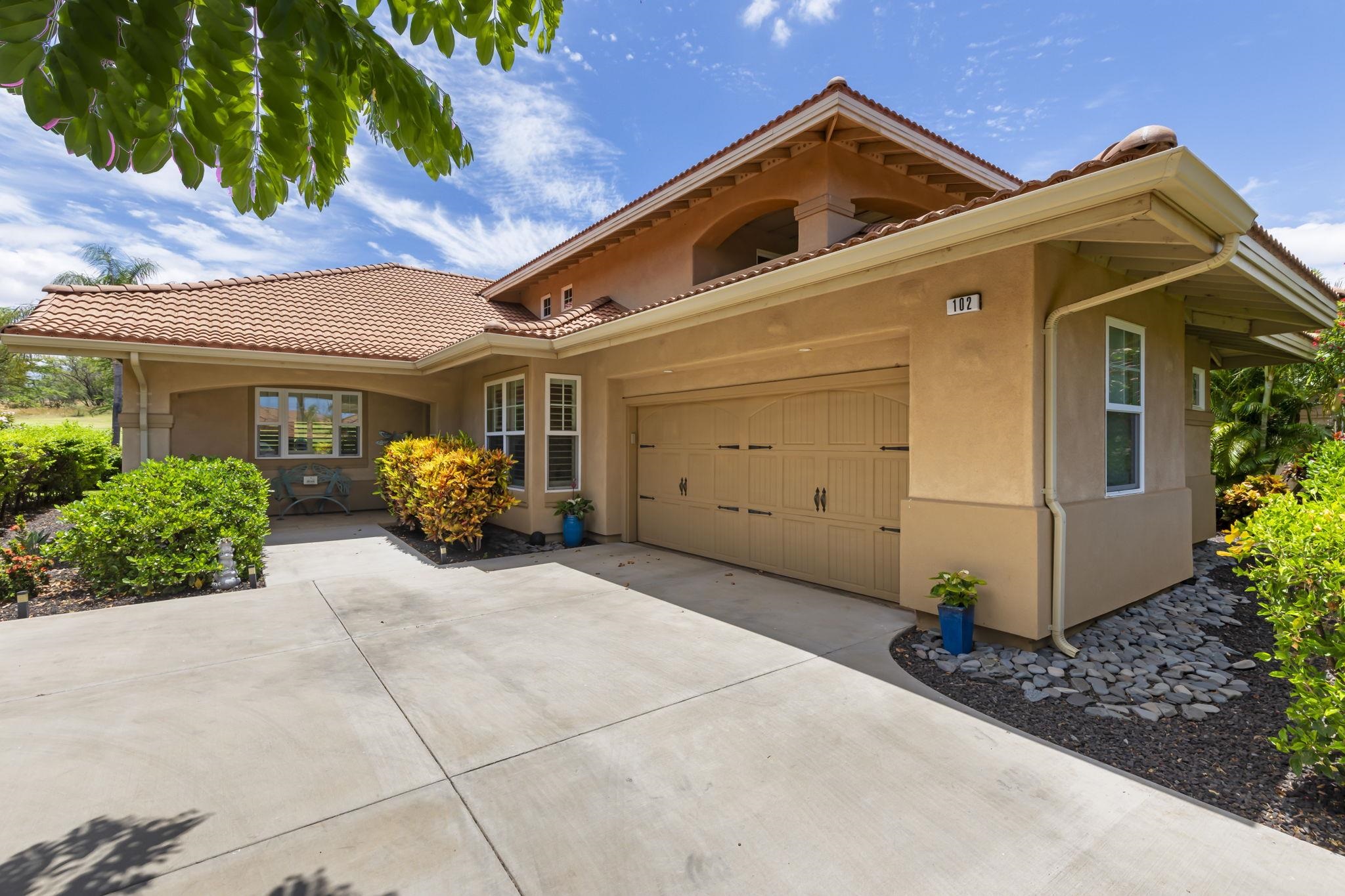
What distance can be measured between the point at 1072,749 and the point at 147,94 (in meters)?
4.81

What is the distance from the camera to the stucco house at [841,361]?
459 centimetres

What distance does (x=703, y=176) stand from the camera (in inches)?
318

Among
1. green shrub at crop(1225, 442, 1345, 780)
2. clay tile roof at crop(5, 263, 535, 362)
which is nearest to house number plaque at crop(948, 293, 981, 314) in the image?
green shrub at crop(1225, 442, 1345, 780)

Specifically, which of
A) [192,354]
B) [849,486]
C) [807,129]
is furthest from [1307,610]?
[192,354]

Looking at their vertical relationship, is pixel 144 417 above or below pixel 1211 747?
above

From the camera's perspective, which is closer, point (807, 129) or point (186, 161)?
point (186, 161)

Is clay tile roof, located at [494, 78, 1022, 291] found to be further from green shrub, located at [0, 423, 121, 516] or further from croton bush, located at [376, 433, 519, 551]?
green shrub, located at [0, 423, 121, 516]

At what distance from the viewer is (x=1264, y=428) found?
10.5m

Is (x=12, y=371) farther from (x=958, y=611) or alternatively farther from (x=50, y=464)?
(x=958, y=611)

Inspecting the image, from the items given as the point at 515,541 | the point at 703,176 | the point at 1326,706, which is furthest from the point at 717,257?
the point at 1326,706

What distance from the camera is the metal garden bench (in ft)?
39.5

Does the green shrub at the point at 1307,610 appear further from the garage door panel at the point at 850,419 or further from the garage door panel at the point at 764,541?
the garage door panel at the point at 764,541

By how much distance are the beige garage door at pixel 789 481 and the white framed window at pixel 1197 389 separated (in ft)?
20.5

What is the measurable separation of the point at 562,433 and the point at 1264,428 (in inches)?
489
